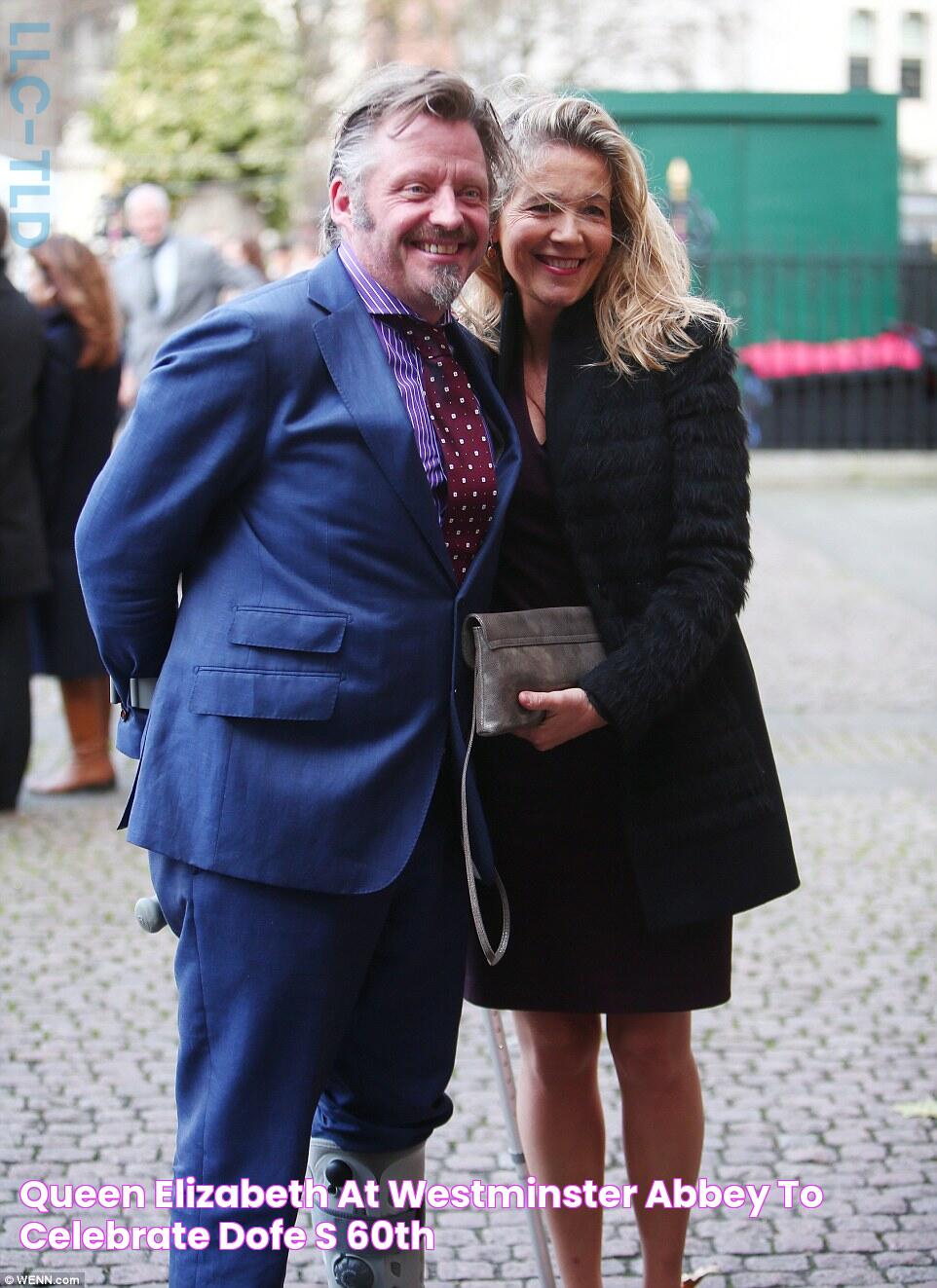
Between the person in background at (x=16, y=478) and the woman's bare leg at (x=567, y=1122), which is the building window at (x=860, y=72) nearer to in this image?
the person in background at (x=16, y=478)

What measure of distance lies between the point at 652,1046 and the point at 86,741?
167 inches

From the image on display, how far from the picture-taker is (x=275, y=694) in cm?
238

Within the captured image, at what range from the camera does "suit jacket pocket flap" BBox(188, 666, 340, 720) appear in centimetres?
238

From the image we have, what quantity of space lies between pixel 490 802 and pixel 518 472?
531 millimetres

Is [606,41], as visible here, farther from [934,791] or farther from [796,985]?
[796,985]

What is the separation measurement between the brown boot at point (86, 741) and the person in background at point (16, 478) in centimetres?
32

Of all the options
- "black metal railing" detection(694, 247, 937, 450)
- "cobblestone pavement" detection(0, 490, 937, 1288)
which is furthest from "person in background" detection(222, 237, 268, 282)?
"cobblestone pavement" detection(0, 490, 937, 1288)

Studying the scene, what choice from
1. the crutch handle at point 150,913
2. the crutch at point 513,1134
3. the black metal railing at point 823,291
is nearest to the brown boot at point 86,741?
the crutch at point 513,1134

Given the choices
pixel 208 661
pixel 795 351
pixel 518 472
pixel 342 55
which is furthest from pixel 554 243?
pixel 342 55

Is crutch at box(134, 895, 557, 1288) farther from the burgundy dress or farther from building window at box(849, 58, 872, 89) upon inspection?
building window at box(849, 58, 872, 89)

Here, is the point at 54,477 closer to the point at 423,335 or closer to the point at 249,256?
the point at 423,335

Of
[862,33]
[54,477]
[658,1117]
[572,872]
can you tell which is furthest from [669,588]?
[862,33]

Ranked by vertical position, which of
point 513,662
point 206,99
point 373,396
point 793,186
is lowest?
point 793,186

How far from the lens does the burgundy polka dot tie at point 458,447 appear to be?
2.53 meters
